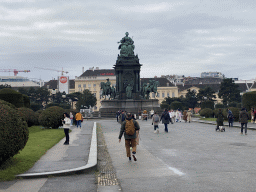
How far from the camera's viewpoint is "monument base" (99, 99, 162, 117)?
57.3m

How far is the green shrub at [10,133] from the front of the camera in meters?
9.21

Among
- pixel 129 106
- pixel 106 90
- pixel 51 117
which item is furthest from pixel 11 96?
pixel 106 90

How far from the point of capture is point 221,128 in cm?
2491

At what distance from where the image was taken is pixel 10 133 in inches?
371

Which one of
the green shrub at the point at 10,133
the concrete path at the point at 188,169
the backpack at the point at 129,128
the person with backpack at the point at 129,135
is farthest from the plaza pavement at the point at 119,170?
the backpack at the point at 129,128

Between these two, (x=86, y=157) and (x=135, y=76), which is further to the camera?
(x=135, y=76)

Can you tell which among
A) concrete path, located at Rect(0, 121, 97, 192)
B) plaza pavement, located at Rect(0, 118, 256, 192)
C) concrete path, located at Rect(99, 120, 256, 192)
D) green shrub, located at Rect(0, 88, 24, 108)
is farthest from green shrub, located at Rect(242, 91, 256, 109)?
concrete path, located at Rect(0, 121, 97, 192)

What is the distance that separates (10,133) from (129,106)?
159 feet

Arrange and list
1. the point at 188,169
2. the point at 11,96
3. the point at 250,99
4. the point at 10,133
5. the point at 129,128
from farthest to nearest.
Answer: the point at 250,99 < the point at 11,96 < the point at 129,128 < the point at 188,169 < the point at 10,133

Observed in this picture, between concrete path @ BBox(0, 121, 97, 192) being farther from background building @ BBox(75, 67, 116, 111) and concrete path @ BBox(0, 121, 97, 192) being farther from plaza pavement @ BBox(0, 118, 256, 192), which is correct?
background building @ BBox(75, 67, 116, 111)

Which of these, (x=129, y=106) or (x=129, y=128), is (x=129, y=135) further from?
(x=129, y=106)

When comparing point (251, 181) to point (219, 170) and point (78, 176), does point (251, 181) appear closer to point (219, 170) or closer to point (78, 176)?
point (219, 170)

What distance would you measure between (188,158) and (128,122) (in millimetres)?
2365

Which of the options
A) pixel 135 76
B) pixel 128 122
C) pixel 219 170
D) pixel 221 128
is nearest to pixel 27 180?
pixel 128 122
